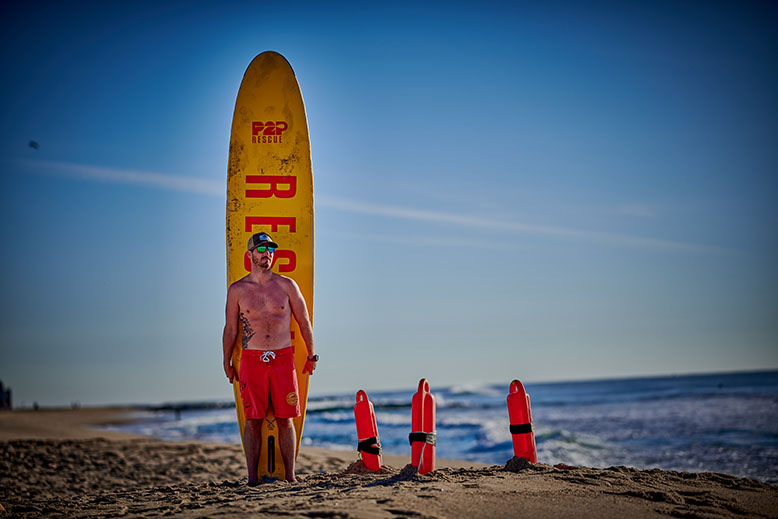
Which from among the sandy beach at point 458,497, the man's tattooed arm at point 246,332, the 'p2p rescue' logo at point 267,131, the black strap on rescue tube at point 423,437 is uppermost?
the 'p2p rescue' logo at point 267,131

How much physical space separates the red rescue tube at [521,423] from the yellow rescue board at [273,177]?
1.91 meters

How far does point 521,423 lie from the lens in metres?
4.62

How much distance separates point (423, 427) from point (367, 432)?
0.65 meters

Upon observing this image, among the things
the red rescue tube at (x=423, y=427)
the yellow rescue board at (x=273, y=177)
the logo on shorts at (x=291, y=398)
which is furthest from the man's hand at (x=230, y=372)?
the red rescue tube at (x=423, y=427)

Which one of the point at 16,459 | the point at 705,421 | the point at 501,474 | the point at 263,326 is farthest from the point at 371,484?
the point at 705,421

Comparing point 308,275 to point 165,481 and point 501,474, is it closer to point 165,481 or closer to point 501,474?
point 501,474

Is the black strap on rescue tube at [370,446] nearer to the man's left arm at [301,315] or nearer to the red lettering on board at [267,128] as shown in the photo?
the man's left arm at [301,315]

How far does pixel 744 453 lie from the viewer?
362 inches

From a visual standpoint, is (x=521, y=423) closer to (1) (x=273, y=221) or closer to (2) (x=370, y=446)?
(2) (x=370, y=446)

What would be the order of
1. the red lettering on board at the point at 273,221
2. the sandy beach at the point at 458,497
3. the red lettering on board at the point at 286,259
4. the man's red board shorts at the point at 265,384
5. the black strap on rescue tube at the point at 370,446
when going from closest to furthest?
1. the sandy beach at the point at 458,497
2. the man's red board shorts at the point at 265,384
3. the black strap on rescue tube at the point at 370,446
4. the red lettering on board at the point at 286,259
5. the red lettering on board at the point at 273,221

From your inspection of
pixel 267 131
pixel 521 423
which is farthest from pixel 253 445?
pixel 267 131

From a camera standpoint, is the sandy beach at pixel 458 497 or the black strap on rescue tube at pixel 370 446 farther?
the black strap on rescue tube at pixel 370 446

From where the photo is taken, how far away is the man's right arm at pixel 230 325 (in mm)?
4645

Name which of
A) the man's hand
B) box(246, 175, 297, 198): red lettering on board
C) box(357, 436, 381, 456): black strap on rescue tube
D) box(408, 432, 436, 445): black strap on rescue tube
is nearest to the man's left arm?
the man's hand
